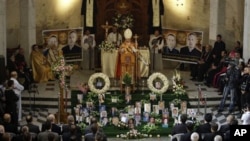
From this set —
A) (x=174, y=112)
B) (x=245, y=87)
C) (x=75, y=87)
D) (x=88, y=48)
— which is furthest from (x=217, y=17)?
(x=174, y=112)

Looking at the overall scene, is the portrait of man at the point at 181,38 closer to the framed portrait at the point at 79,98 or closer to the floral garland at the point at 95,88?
the floral garland at the point at 95,88

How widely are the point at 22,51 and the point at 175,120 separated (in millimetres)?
6378

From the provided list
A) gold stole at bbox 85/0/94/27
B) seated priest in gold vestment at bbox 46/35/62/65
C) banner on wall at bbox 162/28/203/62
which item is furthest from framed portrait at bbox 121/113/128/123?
gold stole at bbox 85/0/94/27

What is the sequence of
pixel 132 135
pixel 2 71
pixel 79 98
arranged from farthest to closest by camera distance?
pixel 2 71
pixel 79 98
pixel 132 135

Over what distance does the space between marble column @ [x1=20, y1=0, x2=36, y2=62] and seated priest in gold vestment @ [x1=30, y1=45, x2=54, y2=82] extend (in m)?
0.61

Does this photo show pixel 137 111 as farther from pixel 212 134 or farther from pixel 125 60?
pixel 212 134

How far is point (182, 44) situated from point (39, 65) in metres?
5.58

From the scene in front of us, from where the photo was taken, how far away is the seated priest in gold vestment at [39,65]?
23.4m

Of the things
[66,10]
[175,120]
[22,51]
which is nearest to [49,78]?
[22,51]

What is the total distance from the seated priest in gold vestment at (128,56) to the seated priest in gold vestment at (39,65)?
10.2 feet

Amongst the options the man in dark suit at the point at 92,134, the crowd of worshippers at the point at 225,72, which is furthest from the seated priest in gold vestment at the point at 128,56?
the man in dark suit at the point at 92,134

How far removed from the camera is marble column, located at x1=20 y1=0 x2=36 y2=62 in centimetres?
2405

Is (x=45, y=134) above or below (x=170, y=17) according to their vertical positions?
below

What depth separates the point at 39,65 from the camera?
923 inches
